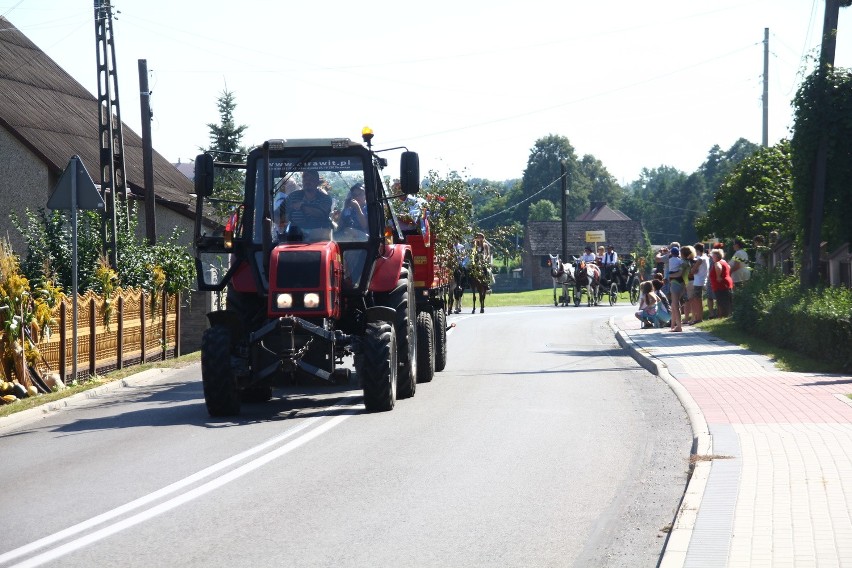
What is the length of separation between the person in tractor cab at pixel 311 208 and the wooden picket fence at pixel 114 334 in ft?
16.5

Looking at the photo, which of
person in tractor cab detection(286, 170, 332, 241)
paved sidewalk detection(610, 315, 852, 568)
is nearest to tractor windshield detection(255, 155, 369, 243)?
person in tractor cab detection(286, 170, 332, 241)

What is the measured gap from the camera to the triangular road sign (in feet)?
55.9

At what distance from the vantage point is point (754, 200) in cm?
3266

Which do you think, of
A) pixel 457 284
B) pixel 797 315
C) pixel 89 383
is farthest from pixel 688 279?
pixel 89 383

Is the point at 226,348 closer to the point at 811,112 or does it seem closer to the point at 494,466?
the point at 494,466

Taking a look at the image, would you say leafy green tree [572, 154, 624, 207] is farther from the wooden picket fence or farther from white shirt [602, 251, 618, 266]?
the wooden picket fence

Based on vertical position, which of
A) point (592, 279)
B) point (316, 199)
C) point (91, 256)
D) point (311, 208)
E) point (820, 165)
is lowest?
point (592, 279)

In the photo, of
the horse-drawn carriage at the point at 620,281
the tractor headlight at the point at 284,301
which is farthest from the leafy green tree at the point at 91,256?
the horse-drawn carriage at the point at 620,281

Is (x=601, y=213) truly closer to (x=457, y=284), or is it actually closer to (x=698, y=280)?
(x=457, y=284)

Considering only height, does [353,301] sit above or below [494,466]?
above

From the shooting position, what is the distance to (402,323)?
44.7 feet

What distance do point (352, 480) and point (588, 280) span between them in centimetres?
3495

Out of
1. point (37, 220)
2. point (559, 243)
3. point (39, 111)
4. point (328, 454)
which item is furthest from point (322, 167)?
point (559, 243)

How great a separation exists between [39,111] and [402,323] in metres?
26.5
